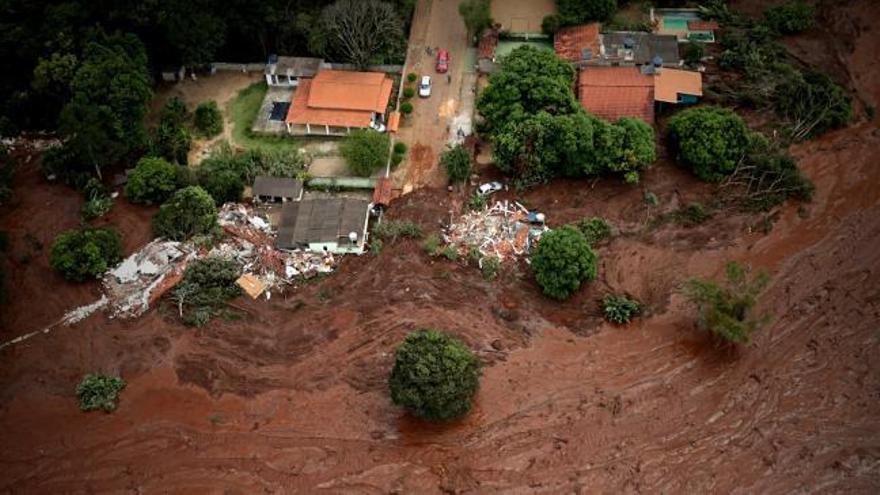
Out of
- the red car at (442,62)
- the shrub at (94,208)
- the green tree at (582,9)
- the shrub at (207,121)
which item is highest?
the green tree at (582,9)

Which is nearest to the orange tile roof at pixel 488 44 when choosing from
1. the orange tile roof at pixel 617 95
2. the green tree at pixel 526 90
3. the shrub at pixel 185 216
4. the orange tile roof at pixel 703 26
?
the green tree at pixel 526 90

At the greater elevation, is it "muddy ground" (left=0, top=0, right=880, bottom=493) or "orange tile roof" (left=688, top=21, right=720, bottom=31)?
"orange tile roof" (left=688, top=21, right=720, bottom=31)

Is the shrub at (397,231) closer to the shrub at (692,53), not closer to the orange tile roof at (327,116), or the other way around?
the orange tile roof at (327,116)

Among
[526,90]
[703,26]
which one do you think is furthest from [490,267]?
[703,26]

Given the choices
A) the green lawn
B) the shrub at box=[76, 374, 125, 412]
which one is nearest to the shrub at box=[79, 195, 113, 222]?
the green lawn

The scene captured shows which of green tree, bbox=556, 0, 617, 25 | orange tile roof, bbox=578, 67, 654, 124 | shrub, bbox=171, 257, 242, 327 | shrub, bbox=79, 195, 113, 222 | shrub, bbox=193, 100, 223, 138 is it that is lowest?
shrub, bbox=171, 257, 242, 327

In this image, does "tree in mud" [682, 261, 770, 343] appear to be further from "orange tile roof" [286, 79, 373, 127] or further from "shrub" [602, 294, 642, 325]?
"orange tile roof" [286, 79, 373, 127]

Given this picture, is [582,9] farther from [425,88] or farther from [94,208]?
[94,208]
